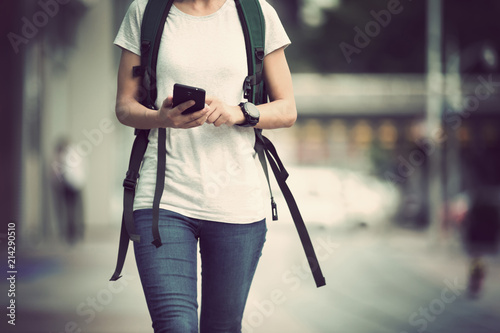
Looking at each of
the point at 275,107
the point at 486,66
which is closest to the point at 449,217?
the point at 486,66

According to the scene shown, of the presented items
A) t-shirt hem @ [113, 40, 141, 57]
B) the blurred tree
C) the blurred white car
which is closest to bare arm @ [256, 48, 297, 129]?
t-shirt hem @ [113, 40, 141, 57]

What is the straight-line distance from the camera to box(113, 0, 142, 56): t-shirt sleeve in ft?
8.48

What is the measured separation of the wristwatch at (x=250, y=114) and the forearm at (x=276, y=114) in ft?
0.16

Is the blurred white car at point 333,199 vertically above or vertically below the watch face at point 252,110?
below

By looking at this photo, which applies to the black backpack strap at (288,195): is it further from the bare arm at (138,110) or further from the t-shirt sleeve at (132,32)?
the t-shirt sleeve at (132,32)

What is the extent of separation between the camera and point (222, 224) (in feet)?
8.25

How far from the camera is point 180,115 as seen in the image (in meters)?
2.31

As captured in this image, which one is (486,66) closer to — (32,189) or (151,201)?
(32,189)

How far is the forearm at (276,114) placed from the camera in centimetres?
260

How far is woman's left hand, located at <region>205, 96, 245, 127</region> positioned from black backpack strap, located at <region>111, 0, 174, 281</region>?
0.25 m

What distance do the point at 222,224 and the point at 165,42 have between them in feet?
2.16

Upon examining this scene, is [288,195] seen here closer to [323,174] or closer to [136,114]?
[136,114]
